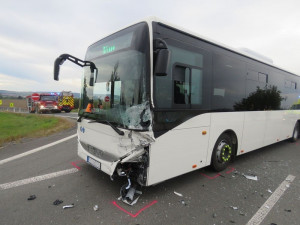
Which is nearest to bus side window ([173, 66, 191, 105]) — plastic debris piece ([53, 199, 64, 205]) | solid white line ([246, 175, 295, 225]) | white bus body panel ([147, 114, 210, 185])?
white bus body panel ([147, 114, 210, 185])

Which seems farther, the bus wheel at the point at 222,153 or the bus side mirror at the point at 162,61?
the bus wheel at the point at 222,153

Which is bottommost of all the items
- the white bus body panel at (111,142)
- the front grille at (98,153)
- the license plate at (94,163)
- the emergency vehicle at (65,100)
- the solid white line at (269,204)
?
the solid white line at (269,204)

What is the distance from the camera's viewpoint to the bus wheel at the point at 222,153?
442cm

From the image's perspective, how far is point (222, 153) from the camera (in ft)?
14.8

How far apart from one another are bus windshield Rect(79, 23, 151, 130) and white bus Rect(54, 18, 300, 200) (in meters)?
0.02

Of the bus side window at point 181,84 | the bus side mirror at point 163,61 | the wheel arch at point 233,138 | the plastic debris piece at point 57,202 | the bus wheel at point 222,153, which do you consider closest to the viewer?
the bus side mirror at point 163,61

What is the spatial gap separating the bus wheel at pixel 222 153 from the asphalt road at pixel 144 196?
23 cm

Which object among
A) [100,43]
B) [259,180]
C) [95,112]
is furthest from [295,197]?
[100,43]

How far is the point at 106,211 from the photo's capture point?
2.96 m

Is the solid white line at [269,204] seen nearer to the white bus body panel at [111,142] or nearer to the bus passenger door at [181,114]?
the bus passenger door at [181,114]

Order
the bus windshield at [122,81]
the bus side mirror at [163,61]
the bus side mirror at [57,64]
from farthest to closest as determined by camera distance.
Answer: the bus side mirror at [57,64]
the bus windshield at [122,81]
the bus side mirror at [163,61]

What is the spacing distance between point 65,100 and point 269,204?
2862cm

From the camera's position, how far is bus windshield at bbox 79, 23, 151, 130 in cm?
300

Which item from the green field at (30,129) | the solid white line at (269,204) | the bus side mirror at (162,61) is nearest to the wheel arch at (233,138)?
the solid white line at (269,204)
